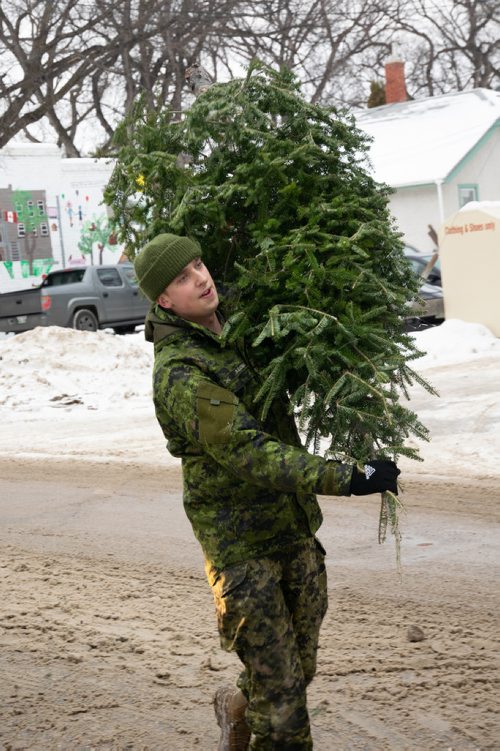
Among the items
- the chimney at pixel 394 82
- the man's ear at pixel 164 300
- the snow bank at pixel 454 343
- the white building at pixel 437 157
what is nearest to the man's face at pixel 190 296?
the man's ear at pixel 164 300

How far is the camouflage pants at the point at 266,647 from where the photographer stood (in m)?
3.14

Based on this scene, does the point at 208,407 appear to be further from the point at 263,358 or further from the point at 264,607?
the point at 264,607

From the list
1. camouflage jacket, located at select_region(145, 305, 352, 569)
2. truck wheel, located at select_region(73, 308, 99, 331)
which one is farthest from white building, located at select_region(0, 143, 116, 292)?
camouflage jacket, located at select_region(145, 305, 352, 569)

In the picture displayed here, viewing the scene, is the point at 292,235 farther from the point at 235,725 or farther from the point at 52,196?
the point at 52,196

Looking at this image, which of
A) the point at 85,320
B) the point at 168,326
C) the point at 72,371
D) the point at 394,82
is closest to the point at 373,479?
the point at 168,326

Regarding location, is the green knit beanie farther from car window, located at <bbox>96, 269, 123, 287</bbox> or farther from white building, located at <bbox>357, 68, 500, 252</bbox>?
white building, located at <bbox>357, 68, 500, 252</bbox>

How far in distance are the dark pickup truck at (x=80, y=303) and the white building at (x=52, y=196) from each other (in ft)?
20.4

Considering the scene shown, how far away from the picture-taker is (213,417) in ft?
9.91

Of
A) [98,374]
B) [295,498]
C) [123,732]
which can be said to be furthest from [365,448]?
[98,374]

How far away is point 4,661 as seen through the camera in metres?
5.04

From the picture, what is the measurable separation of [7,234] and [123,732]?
82.4ft

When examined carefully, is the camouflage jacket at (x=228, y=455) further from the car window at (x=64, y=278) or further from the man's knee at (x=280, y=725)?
the car window at (x=64, y=278)

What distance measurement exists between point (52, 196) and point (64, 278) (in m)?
6.75

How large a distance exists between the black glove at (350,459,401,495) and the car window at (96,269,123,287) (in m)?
19.5
